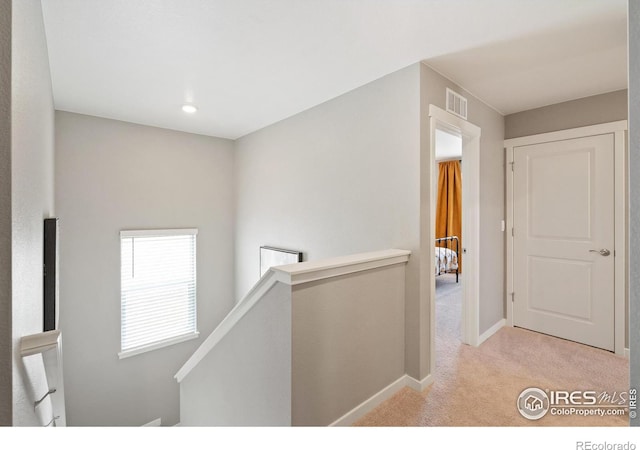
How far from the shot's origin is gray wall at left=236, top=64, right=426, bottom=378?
2.24 m

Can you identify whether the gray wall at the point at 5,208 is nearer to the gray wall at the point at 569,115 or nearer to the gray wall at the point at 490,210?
the gray wall at the point at 490,210

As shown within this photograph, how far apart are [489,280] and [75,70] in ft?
13.5

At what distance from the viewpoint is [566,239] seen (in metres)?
2.94

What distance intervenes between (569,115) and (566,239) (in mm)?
1207

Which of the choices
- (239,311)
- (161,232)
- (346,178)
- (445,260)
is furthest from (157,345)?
Answer: (445,260)

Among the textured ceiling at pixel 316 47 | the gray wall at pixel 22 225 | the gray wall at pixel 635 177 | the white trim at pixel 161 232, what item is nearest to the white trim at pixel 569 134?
the textured ceiling at pixel 316 47

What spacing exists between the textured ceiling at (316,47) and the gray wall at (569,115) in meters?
0.11

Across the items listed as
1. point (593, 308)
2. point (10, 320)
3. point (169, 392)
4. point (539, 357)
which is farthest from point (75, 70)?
point (593, 308)

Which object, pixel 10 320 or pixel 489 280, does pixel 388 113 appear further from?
pixel 10 320

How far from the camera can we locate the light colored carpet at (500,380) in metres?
1.87

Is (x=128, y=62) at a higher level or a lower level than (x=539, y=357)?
higher

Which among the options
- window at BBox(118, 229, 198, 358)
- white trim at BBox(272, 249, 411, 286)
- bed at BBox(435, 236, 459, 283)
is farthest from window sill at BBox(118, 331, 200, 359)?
bed at BBox(435, 236, 459, 283)

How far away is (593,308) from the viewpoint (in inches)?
111

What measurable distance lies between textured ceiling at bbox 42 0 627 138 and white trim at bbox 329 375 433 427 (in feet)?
7.62
